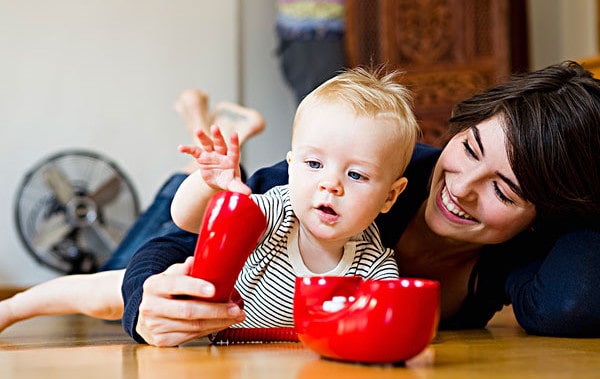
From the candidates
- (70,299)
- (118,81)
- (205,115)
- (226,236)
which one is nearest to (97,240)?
(118,81)

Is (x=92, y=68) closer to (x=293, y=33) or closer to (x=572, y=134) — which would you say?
(x=293, y=33)

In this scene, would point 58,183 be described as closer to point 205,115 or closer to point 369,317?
point 205,115

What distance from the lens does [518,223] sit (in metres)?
1.46

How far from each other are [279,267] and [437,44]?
3.27 metres

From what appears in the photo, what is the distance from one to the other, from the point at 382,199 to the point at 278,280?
197 mm

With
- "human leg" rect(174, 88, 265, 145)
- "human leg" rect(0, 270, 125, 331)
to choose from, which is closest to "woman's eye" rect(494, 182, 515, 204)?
"human leg" rect(0, 270, 125, 331)

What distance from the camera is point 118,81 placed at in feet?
15.1

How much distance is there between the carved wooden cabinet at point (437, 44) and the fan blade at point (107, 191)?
1.36 metres

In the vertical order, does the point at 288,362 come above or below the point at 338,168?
below

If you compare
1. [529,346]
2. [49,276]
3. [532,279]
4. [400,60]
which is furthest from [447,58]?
[529,346]

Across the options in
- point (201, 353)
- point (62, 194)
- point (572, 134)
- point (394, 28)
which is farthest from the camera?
point (394, 28)

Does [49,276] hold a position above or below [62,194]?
below

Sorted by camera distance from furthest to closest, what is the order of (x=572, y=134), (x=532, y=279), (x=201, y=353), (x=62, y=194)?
(x=62, y=194), (x=532, y=279), (x=572, y=134), (x=201, y=353)

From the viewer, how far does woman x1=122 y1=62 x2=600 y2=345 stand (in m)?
1.39
